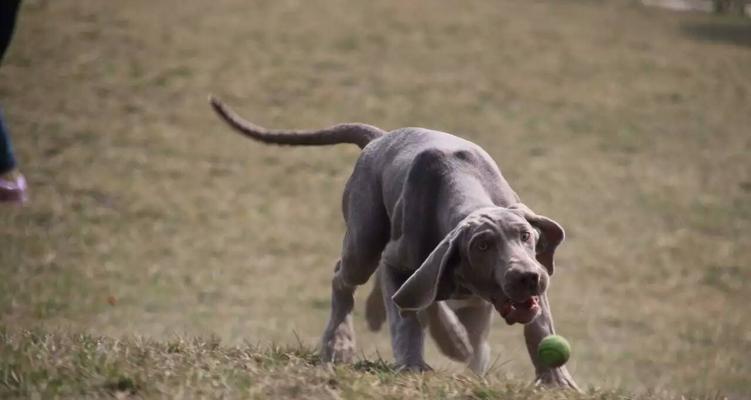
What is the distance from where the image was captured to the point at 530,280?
396 centimetres

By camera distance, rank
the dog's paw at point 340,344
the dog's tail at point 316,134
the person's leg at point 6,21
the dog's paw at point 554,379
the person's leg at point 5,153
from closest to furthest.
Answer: the dog's paw at point 554,379 < the dog's paw at point 340,344 < the dog's tail at point 316,134 < the person's leg at point 6,21 < the person's leg at point 5,153

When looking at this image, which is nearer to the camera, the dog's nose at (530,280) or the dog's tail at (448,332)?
the dog's nose at (530,280)

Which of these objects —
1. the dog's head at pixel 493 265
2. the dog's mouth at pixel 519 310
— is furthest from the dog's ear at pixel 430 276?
the dog's mouth at pixel 519 310

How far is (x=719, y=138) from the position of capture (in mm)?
12688

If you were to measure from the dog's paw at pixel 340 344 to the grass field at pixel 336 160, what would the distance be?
19.1 inches

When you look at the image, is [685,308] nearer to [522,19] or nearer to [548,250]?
[548,250]

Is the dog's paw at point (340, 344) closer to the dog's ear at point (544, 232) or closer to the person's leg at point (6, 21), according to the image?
the dog's ear at point (544, 232)

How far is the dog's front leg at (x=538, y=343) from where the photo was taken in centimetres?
448

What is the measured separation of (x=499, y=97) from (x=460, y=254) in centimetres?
899

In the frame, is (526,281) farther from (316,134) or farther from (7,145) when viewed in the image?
(7,145)

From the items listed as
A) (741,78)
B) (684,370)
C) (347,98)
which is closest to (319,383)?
(684,370)

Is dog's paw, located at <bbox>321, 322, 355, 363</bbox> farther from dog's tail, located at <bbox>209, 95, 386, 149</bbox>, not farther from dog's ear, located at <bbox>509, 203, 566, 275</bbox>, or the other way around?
dog's ear, located at <bbox>509, 203, 566, 275</bbox>

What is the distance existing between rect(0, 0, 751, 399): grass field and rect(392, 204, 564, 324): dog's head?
37cm

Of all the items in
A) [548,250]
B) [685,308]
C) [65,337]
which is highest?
[548,250]
